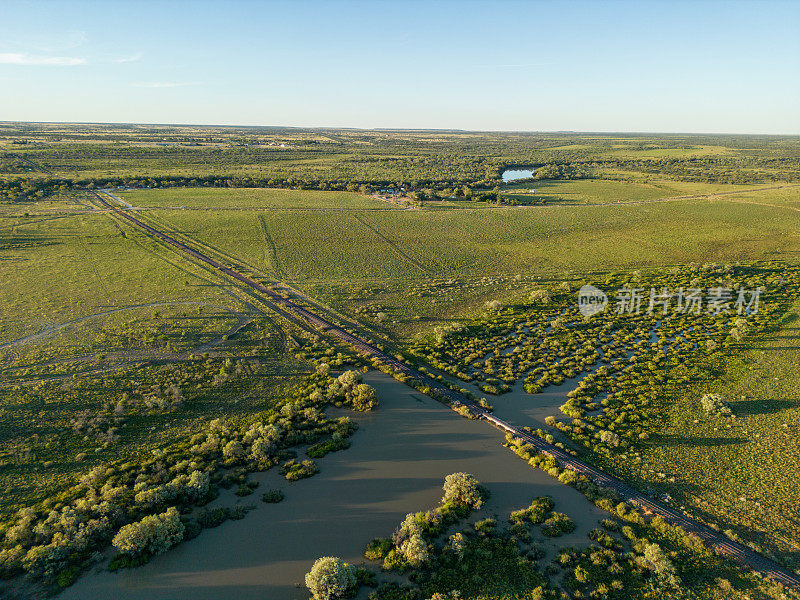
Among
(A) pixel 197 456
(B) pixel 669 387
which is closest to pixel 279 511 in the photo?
(A) pixel 197 456

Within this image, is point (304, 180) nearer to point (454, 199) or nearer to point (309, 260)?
point (454, 199)

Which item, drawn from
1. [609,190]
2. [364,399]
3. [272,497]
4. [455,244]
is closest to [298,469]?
[272,497]

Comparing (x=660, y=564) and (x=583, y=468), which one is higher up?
(x=583, y=468)

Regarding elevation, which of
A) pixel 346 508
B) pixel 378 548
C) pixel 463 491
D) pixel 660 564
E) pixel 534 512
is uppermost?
pixel 463 491

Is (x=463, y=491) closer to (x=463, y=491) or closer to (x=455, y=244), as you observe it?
(x=463, y=491)

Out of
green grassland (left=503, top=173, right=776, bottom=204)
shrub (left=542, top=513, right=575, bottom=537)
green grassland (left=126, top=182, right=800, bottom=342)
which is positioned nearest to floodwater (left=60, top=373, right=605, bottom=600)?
shrub (left=542, top=513, right=575, bottom=537)

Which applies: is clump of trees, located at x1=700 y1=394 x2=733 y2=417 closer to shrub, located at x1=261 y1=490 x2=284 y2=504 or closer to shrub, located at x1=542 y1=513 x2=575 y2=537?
shrub, located at x1=542 y1=513 x2=575 y2=537

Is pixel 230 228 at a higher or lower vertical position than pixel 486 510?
higher
